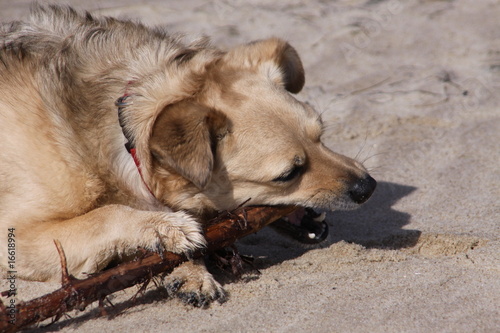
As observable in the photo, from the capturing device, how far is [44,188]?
3.93m

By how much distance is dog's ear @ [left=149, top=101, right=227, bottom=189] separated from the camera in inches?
145

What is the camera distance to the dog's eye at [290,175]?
4.02 m

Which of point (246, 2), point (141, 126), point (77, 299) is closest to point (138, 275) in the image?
point (77, 299)

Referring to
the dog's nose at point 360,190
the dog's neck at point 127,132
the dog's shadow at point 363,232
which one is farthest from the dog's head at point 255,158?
the dog's shadow at point 363,232

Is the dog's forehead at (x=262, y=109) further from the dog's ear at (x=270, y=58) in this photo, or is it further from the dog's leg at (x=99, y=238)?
the dog's leg at (x=99, y=238)

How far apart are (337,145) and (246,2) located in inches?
154

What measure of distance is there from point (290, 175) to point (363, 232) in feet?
3.13

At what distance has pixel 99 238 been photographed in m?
3.83

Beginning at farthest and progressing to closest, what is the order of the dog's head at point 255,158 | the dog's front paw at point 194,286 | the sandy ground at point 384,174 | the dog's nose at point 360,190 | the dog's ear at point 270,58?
the dog's ear at point 270,58 < the dog's nose at point 360,190 < the dog's head at point 255,158 < the dog's front paw at point 194,286 < the sandy ground at point 384,174

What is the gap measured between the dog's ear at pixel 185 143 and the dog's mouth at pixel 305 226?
90 cm

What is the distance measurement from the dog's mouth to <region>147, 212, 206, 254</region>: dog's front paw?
83 centimetres

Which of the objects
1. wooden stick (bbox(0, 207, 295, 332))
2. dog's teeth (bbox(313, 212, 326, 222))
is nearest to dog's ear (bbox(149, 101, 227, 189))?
wooden stick (bbox(0, 207, 295, 332))

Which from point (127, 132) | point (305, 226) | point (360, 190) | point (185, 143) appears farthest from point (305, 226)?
point (127, 132)

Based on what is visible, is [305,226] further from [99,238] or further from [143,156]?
[99,238]
